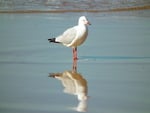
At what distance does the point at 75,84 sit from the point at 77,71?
3.19 ft

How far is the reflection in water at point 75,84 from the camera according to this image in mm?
6468

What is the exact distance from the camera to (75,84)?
7539mm

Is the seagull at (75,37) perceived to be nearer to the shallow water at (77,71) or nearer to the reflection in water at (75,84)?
the shallow water at (77,71)

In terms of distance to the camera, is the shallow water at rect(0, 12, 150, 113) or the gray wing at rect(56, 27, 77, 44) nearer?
the shallow water at rect(0, 12, 150, 113)

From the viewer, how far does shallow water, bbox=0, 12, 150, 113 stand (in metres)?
6.48

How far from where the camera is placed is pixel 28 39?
38.3 feet

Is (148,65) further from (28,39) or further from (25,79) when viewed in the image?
(28,39)

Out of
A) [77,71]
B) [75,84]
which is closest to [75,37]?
[77,71]

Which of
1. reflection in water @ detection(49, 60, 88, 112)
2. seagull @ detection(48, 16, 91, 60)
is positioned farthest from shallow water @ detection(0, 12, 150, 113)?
seagull @ detection(48, 16, 91, 60)

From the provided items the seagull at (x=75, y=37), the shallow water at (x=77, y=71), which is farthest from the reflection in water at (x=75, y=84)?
the seagull at (x=75, y=37)

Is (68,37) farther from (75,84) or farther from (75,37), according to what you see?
(75,84)

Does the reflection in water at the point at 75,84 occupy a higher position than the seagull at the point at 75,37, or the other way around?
the seagull at the point at 75,37

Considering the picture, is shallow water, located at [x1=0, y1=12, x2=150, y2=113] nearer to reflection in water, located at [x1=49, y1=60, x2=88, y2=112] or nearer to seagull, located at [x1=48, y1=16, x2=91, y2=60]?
reflection in water, located at [x1=49, y1=60, x2=88, y2=112]

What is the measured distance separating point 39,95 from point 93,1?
596 inches
